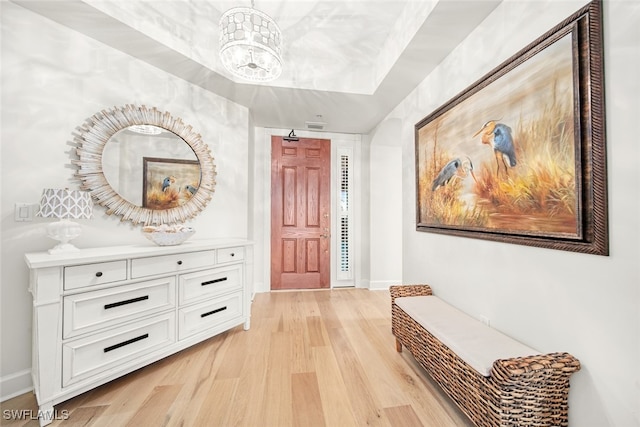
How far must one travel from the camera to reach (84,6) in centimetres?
161

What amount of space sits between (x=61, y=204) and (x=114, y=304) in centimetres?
70

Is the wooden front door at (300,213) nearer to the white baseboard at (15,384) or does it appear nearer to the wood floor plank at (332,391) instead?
the wood floor plank at (332,391)

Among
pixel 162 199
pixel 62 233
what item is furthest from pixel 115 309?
pixel 162 199

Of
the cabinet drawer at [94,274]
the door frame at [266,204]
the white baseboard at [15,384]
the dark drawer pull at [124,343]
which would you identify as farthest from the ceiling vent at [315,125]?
the white baseboard at [15,384]

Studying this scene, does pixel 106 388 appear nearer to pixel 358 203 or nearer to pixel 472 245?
pixel 472 245

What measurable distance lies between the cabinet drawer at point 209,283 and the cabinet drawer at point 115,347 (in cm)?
19

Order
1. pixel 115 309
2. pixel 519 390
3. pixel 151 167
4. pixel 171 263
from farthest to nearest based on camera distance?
pixel 151 167 → pixel 171 263 → pixel 115 309 → pixel 519 390

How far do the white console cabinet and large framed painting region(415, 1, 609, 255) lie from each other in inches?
80.9

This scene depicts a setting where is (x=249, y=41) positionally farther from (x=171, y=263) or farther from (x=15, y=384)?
(x=15, y=384)

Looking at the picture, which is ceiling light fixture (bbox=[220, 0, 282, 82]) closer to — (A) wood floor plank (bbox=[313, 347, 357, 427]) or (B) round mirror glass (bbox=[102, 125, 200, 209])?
(B) round mirror glass (bbox=[102, 125, 200, 209])

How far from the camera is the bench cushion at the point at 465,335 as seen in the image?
1196mm

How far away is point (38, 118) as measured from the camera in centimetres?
169

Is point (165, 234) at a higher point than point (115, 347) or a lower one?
higher

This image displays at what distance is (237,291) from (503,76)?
2.58 meters
